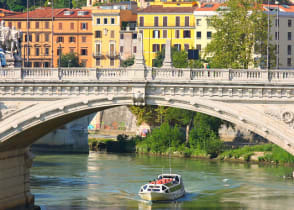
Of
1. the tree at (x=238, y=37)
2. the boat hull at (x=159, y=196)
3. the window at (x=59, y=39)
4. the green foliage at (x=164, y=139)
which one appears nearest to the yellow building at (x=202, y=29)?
the window at (x=59, y=39)

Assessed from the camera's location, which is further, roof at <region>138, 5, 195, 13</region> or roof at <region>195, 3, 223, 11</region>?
roof at <region>138, 5, 195, 13</region>

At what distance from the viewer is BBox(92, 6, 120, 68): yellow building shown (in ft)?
343

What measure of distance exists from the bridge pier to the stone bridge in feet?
9.64

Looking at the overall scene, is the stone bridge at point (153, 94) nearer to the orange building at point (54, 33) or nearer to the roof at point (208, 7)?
the roof at point (208, 7)

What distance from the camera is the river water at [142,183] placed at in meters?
48.9

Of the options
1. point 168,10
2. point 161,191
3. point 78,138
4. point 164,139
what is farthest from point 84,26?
point 161,191

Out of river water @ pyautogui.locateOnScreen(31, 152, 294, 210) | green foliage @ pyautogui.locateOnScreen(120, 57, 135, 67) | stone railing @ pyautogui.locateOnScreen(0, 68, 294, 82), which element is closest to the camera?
stone railing @ pyautogui.locateOnScreen(0, 68, 294, 82)

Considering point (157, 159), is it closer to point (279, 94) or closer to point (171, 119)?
point (171, 119)

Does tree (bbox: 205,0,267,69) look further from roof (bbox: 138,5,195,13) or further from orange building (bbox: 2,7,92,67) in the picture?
orange building (bbox: 2,7,92,67)

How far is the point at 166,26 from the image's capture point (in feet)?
327

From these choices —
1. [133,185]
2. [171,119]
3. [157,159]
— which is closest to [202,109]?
[133,185]

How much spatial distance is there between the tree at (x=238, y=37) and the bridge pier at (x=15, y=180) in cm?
2746

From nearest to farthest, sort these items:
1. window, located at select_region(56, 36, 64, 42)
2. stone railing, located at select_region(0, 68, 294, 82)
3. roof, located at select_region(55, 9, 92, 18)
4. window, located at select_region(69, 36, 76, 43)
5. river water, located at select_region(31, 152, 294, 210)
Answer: stone railing, located at select_region(0, 68, 294, 82) < river water, located at select_region(31, 152, 294, 210) < window, located at select_region(56, 36, 64, 42) < roof, located at select_region(55, 9, 92, 18) < window, located at select_region(69, 36, 76, 43)

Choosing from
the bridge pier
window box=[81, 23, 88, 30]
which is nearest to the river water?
the bridge pier
